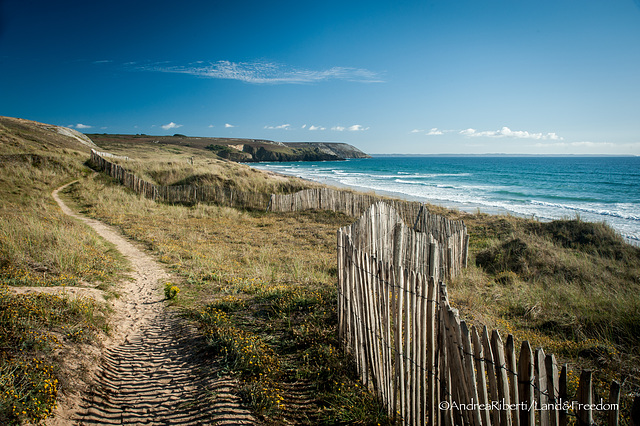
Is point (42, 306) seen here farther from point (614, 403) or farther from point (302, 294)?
point (614, 403)

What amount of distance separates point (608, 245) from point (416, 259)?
24.3 feet

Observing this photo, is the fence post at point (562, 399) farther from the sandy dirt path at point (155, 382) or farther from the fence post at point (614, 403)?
the sandy dirt path at point (155, 382)

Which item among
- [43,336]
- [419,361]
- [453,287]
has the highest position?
[419,361]

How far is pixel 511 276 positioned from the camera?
7699mm

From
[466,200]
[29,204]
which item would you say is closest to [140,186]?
[29,204]

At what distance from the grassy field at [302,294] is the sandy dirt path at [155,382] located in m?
0.23

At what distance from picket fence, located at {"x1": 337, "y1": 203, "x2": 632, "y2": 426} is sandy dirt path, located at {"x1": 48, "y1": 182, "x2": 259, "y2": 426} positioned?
141 cm

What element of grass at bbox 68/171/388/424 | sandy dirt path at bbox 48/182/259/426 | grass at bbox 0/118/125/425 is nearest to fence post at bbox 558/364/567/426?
grass at bbox 68/171/388/424

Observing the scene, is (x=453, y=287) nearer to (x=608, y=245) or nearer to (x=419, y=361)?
(x=419, y=361)

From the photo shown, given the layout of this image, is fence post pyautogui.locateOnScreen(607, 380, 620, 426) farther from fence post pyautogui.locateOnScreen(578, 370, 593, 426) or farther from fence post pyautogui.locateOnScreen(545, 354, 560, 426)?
fence post pyautogui.locateOnScreen(545, 354, 560, 426)

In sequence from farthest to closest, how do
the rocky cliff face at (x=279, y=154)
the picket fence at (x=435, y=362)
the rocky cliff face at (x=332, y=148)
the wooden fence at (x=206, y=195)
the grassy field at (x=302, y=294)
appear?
the rocky cliff face at (x=332, y=148), the rocky cliff face at (x=279, y=154), the wooden fence at (x=206, y=195), the grassy field at (x=302, y=294), the picket fence at (x=435, y=362)

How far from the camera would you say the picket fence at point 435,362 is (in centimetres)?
187

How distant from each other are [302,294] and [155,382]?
2701 millimetres

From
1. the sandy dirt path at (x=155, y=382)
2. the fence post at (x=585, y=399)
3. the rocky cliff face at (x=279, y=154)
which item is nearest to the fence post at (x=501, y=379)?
the fence post at (x=585, y=399)
